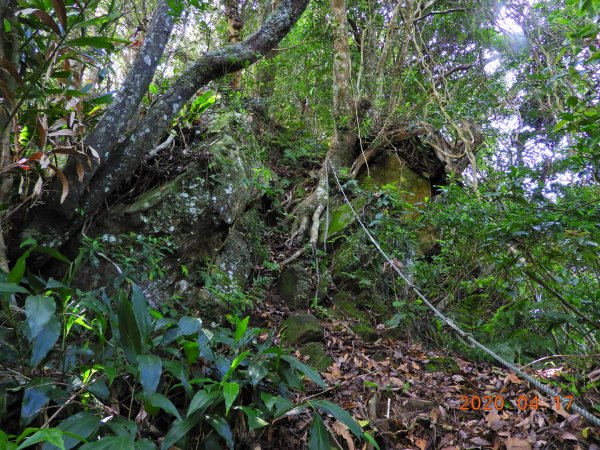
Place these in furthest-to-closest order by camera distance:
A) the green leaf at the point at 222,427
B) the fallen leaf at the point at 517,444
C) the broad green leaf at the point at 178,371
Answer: the fallen leaf at the point at 517,444
the broad green leaf at the point at 178,371
the green leaf at the point at 222,427

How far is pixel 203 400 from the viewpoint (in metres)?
1.96

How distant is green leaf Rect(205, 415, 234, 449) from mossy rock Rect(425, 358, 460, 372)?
2.04m

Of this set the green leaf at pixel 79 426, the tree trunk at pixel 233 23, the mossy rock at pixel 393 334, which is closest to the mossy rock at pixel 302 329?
the mossy rock at pixel 393 334

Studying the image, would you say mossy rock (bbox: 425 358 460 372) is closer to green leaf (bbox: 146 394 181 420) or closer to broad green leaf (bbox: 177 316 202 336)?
broad green leaf (bbox: 177 316 202 336)

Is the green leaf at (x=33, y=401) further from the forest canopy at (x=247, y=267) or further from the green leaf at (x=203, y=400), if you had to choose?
the green leaf at (x=203, y=400)

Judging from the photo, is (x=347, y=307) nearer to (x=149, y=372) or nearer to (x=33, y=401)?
(x=149, y=372)

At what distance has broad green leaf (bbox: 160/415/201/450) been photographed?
1843 millimetres

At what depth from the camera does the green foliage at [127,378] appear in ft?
5.86

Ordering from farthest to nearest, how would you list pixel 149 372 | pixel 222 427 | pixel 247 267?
pixel 247 267 < pixel 222 427 < pixel 149 372

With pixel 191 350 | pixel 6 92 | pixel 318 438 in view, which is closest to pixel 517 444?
pixel 318 438

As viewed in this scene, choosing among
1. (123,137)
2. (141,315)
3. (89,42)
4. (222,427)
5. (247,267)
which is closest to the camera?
(222,427)

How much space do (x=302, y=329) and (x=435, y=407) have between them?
128 cm

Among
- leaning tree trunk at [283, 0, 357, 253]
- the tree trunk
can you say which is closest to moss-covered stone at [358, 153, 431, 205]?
leaning tree trunk at [283, 0, 357, 253]

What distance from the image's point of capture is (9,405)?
194 centimetres
